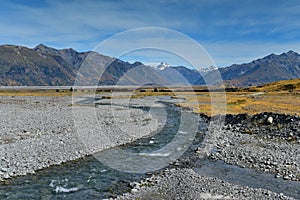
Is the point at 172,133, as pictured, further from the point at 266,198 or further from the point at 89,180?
the point at 266,198

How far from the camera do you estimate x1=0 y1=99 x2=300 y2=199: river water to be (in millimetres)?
16250

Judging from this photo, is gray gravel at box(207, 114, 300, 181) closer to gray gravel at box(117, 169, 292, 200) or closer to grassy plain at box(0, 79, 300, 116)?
gray gravel at box(117, 169, 292, 200)

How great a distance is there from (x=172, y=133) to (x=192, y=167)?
15.2m

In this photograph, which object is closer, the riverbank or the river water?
the river water

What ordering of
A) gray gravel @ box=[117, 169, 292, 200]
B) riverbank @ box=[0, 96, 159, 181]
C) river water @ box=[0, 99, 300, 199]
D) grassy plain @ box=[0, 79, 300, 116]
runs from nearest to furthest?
gray gravel @ box=[117, 169, 292, 200] → river water @ box=[0, 99, 300, 199] → riverbank @ box=[0, 96, 159, 181] → grassy plain @ box=[0, 79, 300, 116]

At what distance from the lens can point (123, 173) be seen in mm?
20281

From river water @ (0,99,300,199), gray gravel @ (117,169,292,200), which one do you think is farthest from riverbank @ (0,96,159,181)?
gray gravel @ (117,169,292,200)

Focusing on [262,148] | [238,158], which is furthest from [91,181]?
[262,148]

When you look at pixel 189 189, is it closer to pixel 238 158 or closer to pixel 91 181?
pixel 91 181

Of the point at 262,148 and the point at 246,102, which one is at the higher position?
the point at 246,102

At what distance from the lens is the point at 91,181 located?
18594 mm

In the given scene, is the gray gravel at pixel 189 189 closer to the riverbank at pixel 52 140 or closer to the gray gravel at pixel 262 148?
the gray gravel at pixel 262 148

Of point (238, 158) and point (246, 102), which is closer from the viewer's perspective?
point (238, 158)

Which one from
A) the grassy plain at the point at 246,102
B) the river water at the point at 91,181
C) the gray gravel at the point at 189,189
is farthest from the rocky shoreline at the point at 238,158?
the grassy plain at the point at 246,102
